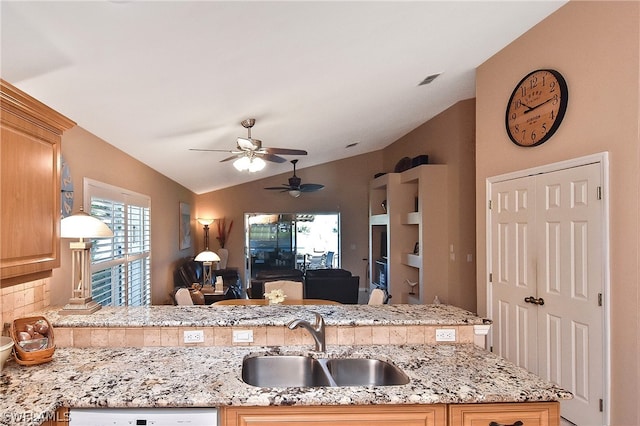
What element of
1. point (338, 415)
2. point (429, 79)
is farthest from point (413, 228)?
point (338, 415)

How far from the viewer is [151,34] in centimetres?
191

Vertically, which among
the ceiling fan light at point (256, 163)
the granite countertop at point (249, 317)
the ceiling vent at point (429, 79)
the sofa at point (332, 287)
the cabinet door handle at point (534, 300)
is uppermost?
the ceiling vent at point (429, 79)

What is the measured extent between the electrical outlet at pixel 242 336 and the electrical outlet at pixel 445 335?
1033mm

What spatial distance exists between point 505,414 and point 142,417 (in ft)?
4.67

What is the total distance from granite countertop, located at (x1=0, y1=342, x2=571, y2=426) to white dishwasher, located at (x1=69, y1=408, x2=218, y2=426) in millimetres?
47

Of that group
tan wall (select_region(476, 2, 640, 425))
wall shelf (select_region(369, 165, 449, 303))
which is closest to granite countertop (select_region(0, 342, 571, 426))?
tan wall (select_region(476, 2, 640, 425))

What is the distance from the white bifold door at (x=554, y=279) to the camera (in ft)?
8.29

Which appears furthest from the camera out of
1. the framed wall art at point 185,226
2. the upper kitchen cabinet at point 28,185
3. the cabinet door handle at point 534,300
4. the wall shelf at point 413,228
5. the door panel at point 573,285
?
the framed wall art at point 185,226

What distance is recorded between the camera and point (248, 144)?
12.7ft

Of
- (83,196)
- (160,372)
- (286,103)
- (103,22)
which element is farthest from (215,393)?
(286,103)

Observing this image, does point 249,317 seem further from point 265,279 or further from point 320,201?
point 320,201

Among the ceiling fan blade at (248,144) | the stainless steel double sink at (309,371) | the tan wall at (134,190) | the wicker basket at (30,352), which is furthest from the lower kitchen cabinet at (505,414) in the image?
the ceiling fan blade at (248,144)

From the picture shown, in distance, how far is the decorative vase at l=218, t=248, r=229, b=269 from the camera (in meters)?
8.80

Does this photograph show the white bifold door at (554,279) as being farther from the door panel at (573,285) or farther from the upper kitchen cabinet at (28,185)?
the upper kitchen cabinet at (28,185)
